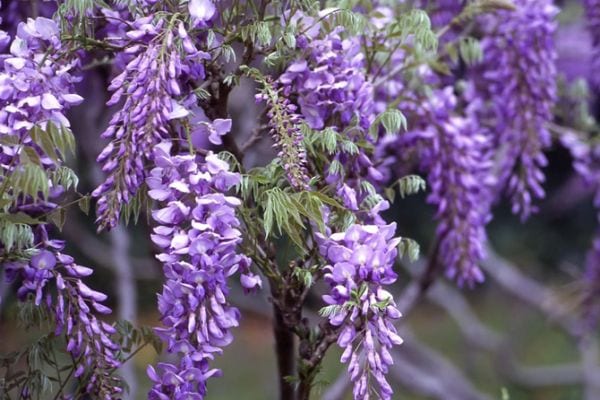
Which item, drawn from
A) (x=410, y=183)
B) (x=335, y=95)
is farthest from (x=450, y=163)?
(x=335, y=95)

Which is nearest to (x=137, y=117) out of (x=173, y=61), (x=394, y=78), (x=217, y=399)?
(x=173, y=61)

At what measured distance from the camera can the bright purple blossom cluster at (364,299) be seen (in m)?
1.22

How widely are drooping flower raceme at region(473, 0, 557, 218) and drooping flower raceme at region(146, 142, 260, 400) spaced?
3.54 feet

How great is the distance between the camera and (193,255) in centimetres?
120

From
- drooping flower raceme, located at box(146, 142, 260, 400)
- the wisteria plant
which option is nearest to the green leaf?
the wisteria plant

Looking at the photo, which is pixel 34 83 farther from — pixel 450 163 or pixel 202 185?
pixel 450 163

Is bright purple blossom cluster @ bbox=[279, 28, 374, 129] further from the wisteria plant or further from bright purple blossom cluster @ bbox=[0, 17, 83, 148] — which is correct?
bright purple blossom cluster @ bbox=[0, 17, 83, 148]

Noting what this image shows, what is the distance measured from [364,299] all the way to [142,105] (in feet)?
1.34

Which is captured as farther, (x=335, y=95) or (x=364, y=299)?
(x=335, y=95)

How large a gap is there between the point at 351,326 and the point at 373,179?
14.8 inches

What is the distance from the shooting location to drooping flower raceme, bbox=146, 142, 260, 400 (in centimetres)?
120

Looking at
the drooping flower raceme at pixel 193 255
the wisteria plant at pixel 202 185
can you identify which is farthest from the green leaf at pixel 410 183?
the drooping flower raceme at pixel 193 255

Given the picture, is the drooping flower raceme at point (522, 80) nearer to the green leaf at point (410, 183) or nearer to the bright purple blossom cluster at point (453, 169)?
the bright purple blossom cluster at point (453, 169)

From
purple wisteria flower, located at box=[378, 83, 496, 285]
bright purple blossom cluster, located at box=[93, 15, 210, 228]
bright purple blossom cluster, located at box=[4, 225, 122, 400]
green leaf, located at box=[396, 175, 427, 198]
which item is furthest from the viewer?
purple wisteria flower, located at box=[378, 83, 496, 285]
